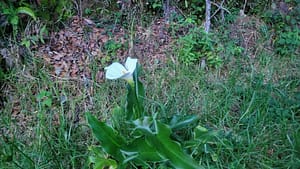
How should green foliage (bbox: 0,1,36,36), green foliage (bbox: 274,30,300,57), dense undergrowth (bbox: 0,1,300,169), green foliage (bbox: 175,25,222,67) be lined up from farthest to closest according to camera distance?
green foliage (bbox: 274,30,300,57)
green foliage (bbox: 175,25,222,67)
green foliage (bbox: 0,1,36,36)
dense undergrowth (bbox: 0,1,300,169)

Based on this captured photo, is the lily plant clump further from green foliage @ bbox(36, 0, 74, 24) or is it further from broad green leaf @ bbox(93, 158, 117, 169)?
green foliage @ bbox(36, 0, 74, 24)

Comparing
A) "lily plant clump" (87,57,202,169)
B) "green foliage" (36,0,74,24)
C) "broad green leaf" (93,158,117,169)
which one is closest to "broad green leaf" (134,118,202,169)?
"lily plant clump" (87,57,202,169)

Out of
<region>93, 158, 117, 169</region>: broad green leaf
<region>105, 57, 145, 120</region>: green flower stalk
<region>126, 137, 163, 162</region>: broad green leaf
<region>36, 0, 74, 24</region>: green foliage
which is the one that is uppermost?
<region>36, 0, 74, 24</region>: green foliage

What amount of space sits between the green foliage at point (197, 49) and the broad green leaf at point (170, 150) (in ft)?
3.49

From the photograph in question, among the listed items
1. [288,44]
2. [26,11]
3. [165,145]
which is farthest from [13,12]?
[288,44]

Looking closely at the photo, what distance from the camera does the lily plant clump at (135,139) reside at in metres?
2.04

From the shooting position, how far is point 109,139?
7.12 ft

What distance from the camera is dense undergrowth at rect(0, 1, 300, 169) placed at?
2.36 meters

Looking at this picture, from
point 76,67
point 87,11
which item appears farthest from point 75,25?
point 76,67

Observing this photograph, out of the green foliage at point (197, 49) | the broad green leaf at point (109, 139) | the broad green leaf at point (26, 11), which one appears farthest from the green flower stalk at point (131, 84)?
the broad green leaf at point (26, 11)

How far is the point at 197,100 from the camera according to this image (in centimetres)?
269

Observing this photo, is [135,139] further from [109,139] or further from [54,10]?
[54,10]

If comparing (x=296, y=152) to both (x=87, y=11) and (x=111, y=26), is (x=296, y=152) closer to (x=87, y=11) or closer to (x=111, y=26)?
(x=111, y=26)

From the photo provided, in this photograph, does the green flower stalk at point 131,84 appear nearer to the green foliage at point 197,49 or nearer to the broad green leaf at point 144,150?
the broad green leaf at point 144,150
